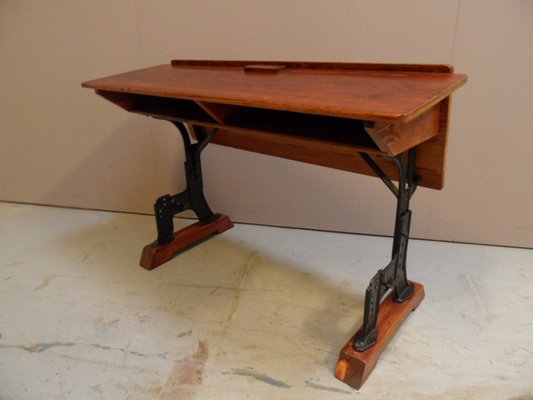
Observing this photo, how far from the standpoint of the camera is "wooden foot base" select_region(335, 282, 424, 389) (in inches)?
57.3

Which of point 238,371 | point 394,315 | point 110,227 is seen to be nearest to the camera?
point 238,371

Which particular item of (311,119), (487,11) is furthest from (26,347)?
Result: (487,11)

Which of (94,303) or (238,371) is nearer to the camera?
(238,371)

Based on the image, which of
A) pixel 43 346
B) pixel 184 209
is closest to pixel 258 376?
pixel 43 346

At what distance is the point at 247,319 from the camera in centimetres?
180

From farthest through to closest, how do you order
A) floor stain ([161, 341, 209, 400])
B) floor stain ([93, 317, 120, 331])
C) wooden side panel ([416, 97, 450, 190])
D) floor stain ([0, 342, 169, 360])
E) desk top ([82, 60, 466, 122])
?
floor stain ([93, 317, 120, 331]), floor stain ([0, 342, 169, 360]), floor stain ([161, 341, 209, 400]), wooden side panel ([416, 97, 450, 190]), desk top ([82, 60, 466, 122])

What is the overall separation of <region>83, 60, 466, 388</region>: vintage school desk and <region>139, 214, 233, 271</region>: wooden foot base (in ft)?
2.05

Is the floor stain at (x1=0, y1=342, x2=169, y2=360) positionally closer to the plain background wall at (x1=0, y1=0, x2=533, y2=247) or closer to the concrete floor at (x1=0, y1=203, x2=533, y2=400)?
the concrete floor at (x1=0, y1=203, x2=533, y2=400)

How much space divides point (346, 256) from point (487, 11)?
1327mm

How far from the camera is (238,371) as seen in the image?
5.04ft

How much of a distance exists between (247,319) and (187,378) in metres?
0.38

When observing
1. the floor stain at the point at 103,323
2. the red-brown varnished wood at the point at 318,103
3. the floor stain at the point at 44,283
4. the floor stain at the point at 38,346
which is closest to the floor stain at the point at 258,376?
the floor stain at the point at 103,323

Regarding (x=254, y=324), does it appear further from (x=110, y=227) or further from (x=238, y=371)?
(x=110, y=227)

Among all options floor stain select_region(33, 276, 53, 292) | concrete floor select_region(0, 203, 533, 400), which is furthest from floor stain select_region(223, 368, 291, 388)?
floor stain select_region(33, 276, 53, 292)
